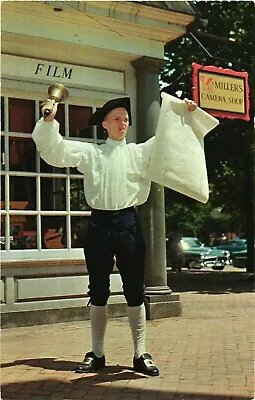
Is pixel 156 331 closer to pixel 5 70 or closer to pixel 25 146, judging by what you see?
pixel 25 146

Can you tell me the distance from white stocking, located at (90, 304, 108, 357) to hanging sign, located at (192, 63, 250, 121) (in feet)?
12.4

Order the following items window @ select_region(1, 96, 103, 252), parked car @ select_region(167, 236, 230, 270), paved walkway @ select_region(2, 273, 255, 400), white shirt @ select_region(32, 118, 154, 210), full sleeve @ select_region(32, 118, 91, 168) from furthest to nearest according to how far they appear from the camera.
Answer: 1. parked car @ select_region(167, 236, 230, 270)
2. window @ select_region(1, 96, 103, 252)
3. white shirt @ select_region(32, 118, 154, 210)
4. full sleeve @ select_region(32, 118, 91, 168)
5. paved walkway @ select_region(2, 273, 255, 400)

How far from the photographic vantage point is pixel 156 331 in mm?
6918

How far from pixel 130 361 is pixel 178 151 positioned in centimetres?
189

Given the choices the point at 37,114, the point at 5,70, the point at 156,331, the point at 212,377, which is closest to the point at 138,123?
the point at 37,114

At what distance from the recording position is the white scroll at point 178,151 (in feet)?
15.5

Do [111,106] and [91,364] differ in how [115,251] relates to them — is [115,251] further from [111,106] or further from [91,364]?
[111,106]

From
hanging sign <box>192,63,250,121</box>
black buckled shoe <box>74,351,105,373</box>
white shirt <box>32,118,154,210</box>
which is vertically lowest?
black buckled shoe <box>74,351,105,373</box>

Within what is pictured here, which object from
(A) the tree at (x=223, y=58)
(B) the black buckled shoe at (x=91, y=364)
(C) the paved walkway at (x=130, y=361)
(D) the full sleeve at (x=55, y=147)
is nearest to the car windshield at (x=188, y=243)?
(A) the tree at (x=223, y=58)

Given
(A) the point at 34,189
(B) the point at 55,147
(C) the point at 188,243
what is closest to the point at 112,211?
(B) the point at 55,147

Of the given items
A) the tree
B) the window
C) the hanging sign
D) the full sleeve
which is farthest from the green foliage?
the full sleeve

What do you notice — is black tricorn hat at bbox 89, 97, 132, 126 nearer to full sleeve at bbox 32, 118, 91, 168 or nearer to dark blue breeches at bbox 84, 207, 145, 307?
full sleeve at bbox 32, 118, 91, 168

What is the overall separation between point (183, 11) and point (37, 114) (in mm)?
2419

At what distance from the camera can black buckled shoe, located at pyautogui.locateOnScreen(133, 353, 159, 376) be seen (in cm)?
475
